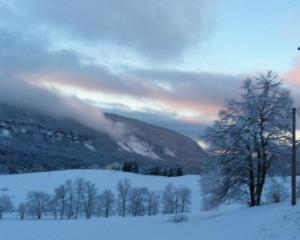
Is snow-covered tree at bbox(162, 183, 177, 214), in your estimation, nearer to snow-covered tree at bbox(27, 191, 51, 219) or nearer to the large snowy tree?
snow-covered tree at bbox(27, 191, 51, 219)

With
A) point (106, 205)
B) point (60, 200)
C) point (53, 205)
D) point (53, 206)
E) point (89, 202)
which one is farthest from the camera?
point (60, 200)

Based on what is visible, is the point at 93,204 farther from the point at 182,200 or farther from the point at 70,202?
the point at 182,200

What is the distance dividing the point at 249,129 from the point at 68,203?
306 feet

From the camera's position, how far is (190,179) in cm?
19712

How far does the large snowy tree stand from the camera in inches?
1841

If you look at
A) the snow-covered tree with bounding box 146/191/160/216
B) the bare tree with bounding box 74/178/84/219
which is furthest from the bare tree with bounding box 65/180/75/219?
the snow-covered tree with bounding box 146/191/160/216

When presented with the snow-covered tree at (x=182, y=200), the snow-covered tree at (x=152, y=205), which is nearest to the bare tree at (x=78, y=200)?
the snow-covered tree at (x=152, y=205)

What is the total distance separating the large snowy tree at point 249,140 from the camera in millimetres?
46750

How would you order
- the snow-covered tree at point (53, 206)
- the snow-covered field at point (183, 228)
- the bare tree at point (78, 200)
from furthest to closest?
the bare tree at point (78, 200) → the snow-covered tree at point (53, 206) → the snow-covered field at point (183, 228)

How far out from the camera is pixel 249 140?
152ft

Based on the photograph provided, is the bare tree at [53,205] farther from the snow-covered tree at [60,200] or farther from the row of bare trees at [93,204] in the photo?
the snow-covered tree at [60,200]

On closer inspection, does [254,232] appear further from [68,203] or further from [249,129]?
[68,203]

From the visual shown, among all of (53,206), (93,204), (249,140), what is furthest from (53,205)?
(249,140)

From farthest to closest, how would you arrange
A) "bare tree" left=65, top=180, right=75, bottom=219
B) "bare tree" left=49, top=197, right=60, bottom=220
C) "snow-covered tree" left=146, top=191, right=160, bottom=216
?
"bare tree" left=49, top=197, right=60, bottom=220 → "bare tree" left=65, top=180, right=75, bottom=219 → "snow-covered tree" left=146, top=191, right=160, bottom=216
